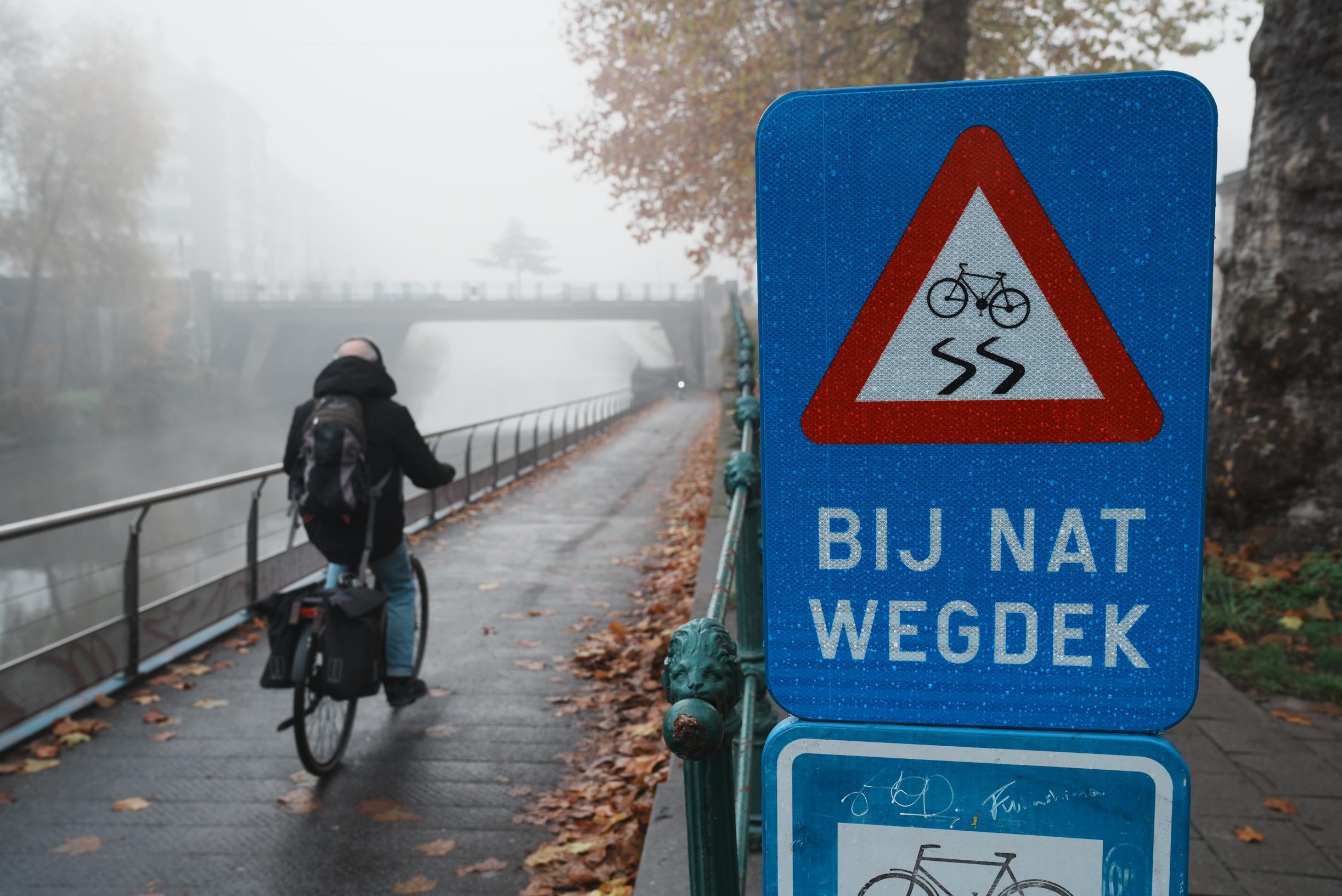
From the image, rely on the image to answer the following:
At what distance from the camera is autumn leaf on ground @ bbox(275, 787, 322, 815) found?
4.18 m

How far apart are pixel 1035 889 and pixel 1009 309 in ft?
2.11

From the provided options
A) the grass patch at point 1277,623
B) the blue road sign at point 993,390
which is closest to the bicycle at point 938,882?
the blue road sign at point 993,390

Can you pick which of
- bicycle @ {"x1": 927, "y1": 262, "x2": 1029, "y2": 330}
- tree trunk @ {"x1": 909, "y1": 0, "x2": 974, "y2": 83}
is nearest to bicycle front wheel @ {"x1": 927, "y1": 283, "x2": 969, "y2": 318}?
bicycle @ {"x1": 927, "y1": 262, "x2": 1029, "y2": 330}

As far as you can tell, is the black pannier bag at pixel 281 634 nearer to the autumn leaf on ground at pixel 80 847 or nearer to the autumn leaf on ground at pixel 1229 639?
the autumn leaf on ground at pixel 80 847

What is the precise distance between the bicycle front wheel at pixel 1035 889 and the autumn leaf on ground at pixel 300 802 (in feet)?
11.6

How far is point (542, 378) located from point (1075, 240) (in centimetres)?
10741

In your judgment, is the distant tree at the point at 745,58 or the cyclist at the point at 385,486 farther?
the distant tree at the point at 745,58

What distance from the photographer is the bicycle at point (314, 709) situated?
4.25 metres

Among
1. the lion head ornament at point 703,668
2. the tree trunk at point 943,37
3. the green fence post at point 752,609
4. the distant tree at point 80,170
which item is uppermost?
the distant tree at point 80,170

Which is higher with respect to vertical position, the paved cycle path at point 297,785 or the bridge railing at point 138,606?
the bridge railing at point 138,606

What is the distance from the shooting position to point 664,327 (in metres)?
59.1

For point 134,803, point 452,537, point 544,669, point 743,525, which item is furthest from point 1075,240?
point 452,537

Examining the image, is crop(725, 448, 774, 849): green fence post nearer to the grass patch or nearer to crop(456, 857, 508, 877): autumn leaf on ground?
crop(456, 857, 508, 877): autumn leaf on ground

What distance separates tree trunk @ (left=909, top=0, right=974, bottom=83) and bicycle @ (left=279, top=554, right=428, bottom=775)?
8028mm
